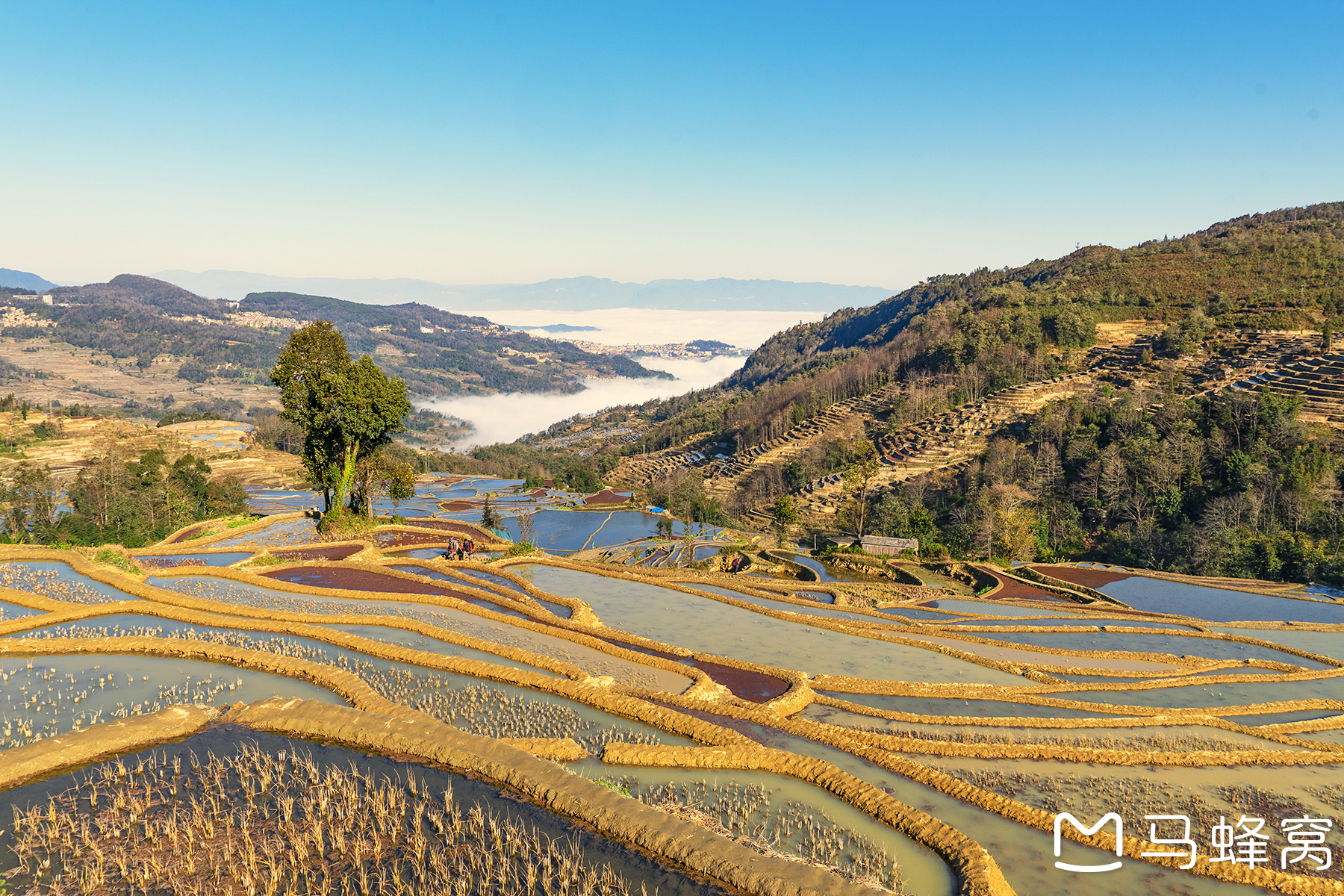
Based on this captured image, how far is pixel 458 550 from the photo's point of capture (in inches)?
A: 1513

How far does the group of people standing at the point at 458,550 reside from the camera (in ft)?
123

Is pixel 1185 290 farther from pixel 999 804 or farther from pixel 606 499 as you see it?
pixel 999 804

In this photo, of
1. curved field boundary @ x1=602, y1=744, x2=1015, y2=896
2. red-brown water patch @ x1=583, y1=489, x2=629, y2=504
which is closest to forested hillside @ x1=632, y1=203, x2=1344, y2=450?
red-brown water patch @ x1=583, y1=489, x2=629, y2=504

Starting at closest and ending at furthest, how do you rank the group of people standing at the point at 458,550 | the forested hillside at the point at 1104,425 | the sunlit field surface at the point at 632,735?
the sunlit field surface at the point at 632,735 < the group of people standing at the point at 458,550 < the forested hillside at the point at 1104,425

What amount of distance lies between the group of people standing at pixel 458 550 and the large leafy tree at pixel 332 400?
376 inches

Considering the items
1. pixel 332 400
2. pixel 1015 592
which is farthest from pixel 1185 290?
pixel 332 400

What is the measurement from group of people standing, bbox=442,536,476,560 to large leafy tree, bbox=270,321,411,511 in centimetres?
954

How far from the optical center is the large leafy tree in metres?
41.3

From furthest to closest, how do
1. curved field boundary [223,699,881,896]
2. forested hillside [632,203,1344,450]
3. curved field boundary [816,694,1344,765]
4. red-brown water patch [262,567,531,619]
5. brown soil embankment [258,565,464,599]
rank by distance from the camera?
forested hillside [632,203,1344,450]
brown soil embankment [258,565,464,599]
red-brown water patch [262,567,531,619]
curved field boundary [816,694,1344,765]
curved field boundary [223,699,881,896]

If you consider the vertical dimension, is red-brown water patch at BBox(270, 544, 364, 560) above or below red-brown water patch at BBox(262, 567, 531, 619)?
below

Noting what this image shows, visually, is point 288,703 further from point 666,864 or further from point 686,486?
point 686,486

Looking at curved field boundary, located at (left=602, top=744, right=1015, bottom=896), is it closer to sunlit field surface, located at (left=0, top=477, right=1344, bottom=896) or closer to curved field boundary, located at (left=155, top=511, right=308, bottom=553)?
sunlit field surface, located at (left=0, top=477, right=1344, bottom=896)

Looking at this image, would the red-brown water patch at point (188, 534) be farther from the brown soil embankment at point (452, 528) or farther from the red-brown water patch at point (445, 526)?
the red-brown water patch at point (445, 526)

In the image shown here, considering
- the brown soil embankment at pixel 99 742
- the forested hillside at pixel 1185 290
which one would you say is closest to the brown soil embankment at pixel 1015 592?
the brown soil embankment at pixel 99 742
